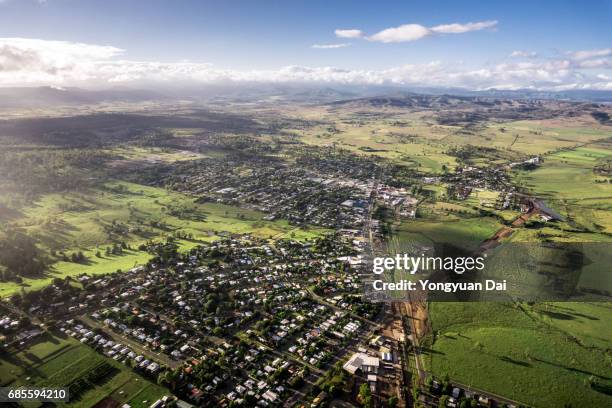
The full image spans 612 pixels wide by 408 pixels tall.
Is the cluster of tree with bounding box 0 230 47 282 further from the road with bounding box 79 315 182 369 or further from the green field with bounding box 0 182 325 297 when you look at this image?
the road with bounding box 79 315 182 369

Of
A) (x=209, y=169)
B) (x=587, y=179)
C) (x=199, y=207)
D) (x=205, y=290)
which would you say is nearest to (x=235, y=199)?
(x=199, y=207)

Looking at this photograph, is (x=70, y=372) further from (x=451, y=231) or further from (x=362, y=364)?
(x=451, y=231)

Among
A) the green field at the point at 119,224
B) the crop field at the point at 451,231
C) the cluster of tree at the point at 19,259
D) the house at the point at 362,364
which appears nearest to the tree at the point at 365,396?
the house at the point at 362,364

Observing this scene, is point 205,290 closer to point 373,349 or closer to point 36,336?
point 36,336

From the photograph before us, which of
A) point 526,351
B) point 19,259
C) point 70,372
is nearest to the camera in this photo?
point 70,372

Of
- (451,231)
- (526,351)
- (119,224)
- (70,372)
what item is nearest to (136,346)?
(70,372)

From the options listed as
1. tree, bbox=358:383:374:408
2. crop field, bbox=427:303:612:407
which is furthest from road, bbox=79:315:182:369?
crop field, bbox=427:303:612:407
